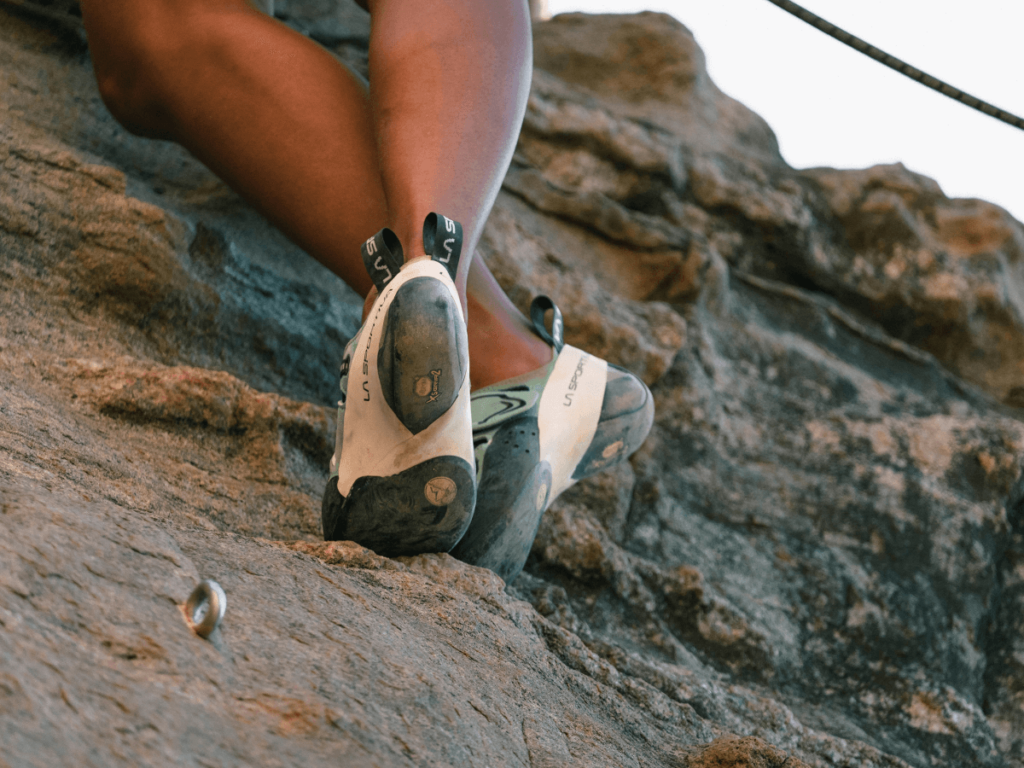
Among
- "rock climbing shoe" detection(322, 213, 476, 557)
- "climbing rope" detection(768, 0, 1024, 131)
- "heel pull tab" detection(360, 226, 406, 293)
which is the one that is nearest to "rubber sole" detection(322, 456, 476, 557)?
"rock climbing shoe" detection(322, 213, 476, 557)

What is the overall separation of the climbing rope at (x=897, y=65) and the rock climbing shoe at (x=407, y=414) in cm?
78

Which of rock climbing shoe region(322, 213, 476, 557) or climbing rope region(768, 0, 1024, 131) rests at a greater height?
climbing rope region(768, 0, 1024, 131)

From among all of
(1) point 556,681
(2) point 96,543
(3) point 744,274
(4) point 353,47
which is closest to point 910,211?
(3) point 744,274

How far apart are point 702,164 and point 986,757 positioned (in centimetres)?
128

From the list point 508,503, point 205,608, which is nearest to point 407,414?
point 508,503

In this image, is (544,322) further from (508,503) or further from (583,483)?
(583,483)

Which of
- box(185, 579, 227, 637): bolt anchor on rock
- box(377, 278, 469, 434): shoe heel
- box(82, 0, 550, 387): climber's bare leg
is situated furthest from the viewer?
box(82, 0, 550, 387): climber's bare leg

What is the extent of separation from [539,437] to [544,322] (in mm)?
161

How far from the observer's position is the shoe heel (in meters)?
0.71

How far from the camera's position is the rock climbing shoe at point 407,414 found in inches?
28.2

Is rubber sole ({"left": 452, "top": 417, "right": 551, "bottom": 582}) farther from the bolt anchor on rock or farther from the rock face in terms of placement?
the bolt anchor on rock

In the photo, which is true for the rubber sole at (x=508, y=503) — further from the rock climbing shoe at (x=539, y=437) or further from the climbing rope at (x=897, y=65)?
the climbing rope at (x=897, y=65)

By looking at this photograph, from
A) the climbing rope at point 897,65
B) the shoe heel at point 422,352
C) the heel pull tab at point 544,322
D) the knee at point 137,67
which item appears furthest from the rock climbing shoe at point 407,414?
the climbing rope at point 897,65

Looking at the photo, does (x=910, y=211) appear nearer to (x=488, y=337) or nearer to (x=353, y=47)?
(x=353, y=47)
